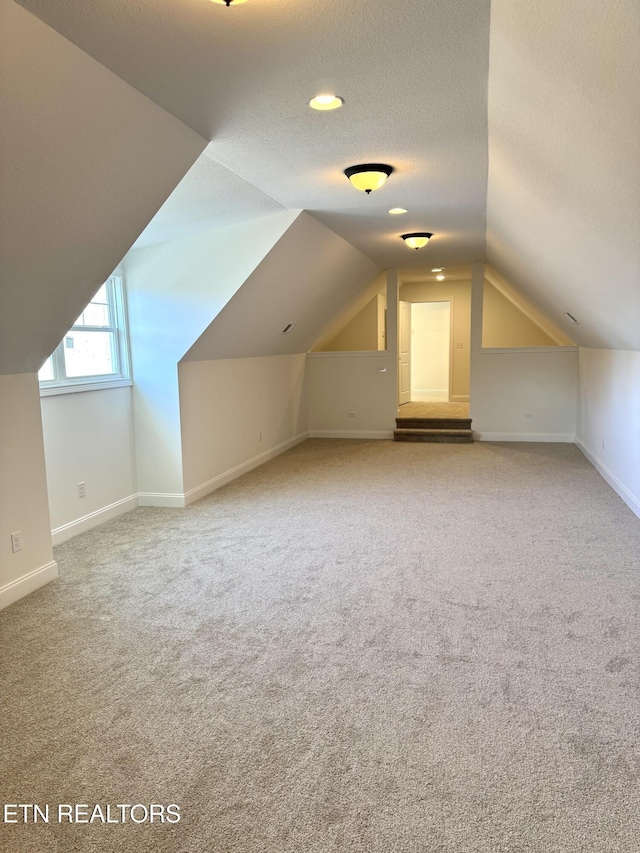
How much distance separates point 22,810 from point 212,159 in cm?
322

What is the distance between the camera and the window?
4227 millimetres

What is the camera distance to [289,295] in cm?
593

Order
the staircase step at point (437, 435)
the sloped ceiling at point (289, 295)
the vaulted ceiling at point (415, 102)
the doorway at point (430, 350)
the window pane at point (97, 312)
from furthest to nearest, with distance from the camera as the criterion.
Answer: the doorway at point (430, 350)
the staircase step at point (437, 435)
the sloped ceiling at point (289, 295)
the window pane at point (97, 312)
the vaulted ceiling at point (415, 102)

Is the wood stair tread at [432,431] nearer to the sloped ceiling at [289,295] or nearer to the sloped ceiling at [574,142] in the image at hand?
the sloped ceiling at [289,295]

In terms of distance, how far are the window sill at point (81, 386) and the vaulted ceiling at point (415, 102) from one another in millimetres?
1387

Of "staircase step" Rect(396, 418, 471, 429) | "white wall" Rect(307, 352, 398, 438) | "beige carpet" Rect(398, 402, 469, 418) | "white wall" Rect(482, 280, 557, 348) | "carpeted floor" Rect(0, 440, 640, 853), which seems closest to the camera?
"carpeted floor" Rect(0, 440, 640, 853)

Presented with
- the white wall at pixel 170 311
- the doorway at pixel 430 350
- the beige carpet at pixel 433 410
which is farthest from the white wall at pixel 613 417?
the doorway at pixel 430 350

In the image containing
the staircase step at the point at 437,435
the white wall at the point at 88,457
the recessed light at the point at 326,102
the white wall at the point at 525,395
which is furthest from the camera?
the staircase step at the point at 437,435

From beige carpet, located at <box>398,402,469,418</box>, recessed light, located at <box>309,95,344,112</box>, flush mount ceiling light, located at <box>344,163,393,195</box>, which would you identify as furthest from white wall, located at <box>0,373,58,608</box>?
beige carpet, located at <box>398,402,469,418</box>

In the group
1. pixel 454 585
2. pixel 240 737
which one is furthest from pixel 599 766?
pixel 454 585

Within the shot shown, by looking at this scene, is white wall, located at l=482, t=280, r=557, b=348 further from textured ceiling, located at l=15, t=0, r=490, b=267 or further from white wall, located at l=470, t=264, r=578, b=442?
textured ceiling, located at l=15, t=0, r=490, b=267

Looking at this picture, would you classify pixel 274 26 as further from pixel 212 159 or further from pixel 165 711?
pixel 165 711

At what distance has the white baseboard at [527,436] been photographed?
771 centimetres

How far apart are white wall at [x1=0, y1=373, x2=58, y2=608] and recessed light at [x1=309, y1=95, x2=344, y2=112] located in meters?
2.17
